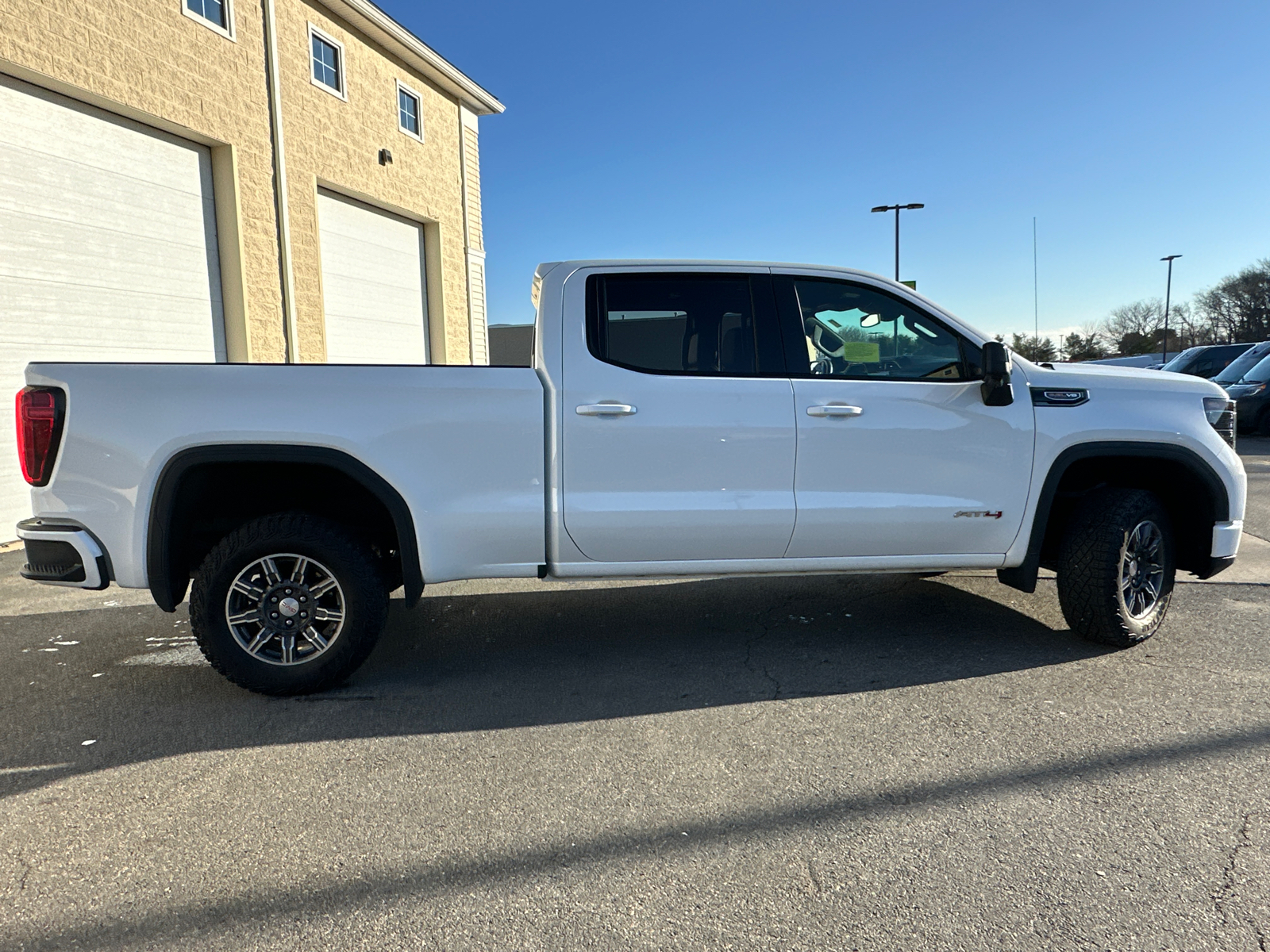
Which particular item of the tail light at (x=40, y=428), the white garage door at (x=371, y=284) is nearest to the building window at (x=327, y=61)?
the white garage door at (x=371, y=284)

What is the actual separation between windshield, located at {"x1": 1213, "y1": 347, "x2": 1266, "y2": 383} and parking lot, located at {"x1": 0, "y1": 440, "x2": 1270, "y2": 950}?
575 inches

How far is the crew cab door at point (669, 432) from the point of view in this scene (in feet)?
12.9

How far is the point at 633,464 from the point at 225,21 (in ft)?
32.8

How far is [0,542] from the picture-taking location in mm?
7898

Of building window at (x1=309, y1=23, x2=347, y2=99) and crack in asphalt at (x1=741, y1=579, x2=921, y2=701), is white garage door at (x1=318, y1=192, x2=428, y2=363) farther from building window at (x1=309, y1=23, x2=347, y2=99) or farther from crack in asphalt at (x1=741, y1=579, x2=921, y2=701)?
crack in asphalt at (x1=741, y1=579, x2=921, y2=701)

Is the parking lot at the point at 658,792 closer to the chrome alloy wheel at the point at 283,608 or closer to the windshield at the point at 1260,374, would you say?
the chrome alloy wheel at the point at 283,608

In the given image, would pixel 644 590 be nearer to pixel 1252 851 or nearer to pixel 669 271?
pixel 669 271

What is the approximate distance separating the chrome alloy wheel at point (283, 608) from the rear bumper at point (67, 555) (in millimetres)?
557

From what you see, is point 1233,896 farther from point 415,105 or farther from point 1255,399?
point 1255,399

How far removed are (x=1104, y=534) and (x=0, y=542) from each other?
9.05m

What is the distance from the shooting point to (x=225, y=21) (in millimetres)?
10516

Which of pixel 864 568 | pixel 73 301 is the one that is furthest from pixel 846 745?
pixel 73 301

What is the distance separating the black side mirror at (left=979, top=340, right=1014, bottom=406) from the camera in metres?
3.99

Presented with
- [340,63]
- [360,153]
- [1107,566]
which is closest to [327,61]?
[340,63]
